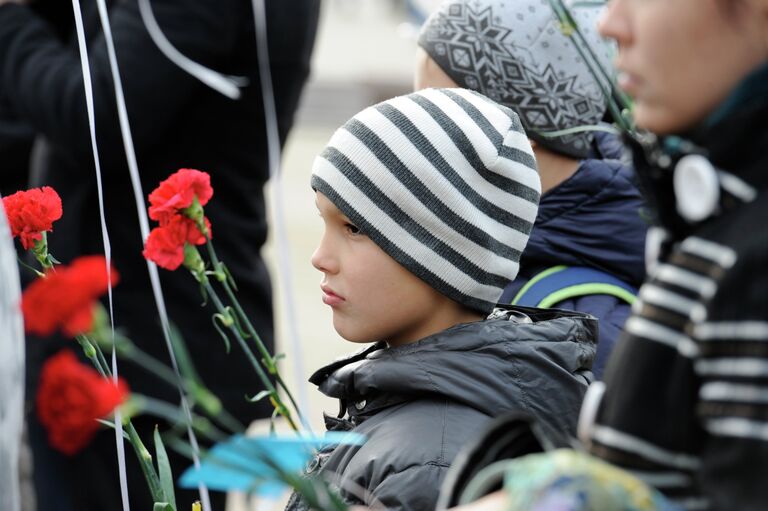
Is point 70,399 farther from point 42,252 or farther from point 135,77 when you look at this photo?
point 135,77

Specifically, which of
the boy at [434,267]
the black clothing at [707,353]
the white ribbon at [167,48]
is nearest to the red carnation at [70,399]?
the black clothing at [707,353]

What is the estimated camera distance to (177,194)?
1211 mm

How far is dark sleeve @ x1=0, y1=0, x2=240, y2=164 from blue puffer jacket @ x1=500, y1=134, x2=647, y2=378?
0.78 metres

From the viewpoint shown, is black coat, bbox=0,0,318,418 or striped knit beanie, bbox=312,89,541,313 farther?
black coat, bbox=0,0,318,418

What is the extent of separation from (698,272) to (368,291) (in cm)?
70

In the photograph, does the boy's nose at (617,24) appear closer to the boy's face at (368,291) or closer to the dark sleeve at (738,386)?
the dark sleeve at (738,386)

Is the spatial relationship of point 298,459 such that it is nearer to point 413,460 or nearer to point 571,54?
point 413,460

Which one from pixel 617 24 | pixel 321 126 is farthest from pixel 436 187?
pixel 321 126

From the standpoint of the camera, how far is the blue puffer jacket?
6.22 feet

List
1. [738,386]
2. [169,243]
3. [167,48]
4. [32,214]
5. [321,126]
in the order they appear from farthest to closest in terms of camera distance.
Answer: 1. [321,126]
2. [167,48]
3. [32,214]
4. [169,243]
5. [738,386]

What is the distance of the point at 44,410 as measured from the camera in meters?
0.79

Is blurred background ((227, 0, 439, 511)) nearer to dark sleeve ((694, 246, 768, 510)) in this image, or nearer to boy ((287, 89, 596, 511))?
boy ((287, 89, 596, 511))

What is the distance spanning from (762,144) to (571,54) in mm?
1139

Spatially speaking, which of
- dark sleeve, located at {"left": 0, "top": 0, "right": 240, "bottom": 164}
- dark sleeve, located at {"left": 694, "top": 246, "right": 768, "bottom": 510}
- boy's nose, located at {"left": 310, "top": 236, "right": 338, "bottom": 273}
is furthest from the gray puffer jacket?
dark sleeve, located at {"left": 0, "top": 0, "right": 240, "bottom": 164}
